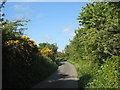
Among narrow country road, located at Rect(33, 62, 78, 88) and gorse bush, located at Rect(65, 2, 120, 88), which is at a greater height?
gorse bush, located at Rect(65, 2, 120, 88)

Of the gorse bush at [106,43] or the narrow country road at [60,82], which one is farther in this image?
the narrow country road at [60,82]

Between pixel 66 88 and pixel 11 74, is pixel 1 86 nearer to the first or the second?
pixel 11 74

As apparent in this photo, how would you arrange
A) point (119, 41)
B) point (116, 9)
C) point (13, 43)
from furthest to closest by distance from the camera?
1. point (13, 43)
2. point (119, 41)
3. point (116, 9)

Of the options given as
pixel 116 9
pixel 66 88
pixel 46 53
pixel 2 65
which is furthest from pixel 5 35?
pixel 46 53

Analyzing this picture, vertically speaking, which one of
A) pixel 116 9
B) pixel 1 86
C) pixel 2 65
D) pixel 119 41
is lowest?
pixel 1 86

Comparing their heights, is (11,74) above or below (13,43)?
below

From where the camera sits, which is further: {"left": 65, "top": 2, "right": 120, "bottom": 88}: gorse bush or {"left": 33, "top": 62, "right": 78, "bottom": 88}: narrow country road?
{"left": 33, "top": 62, "right": 78, "bottom": 88}: narrow country road

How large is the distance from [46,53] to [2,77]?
27547 millimetres

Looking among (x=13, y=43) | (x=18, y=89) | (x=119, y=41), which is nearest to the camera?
(x=119, y=41)

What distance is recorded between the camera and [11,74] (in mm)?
11914

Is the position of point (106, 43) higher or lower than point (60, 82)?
higher

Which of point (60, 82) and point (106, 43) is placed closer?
point (106, 43)

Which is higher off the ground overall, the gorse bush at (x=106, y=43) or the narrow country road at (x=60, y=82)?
the gorse bush at (x=106, y=43)

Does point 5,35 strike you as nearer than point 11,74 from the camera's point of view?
No
